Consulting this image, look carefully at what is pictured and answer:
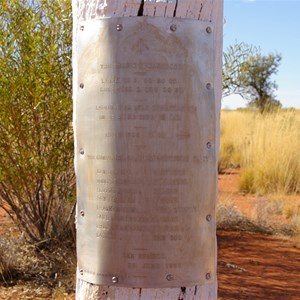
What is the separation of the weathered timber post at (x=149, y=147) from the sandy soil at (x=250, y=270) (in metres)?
2.64

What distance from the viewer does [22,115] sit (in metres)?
5.09

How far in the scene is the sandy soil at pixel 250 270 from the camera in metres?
5.01

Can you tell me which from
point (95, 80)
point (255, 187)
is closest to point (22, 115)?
point (95, 80)

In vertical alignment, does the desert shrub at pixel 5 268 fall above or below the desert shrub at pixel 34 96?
below

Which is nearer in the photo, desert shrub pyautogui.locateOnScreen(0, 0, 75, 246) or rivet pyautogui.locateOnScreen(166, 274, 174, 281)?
rivet pyautogui.locateOnScreen(166, 274, 174, 281)

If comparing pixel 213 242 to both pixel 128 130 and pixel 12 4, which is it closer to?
pixel 128 130

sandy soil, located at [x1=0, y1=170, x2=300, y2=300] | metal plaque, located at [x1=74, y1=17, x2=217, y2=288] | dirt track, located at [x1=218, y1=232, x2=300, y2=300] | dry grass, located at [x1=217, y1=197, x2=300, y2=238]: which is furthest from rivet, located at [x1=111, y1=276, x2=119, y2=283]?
dry grass, located at [x1=217, y1=197, x2=300, y2=238]

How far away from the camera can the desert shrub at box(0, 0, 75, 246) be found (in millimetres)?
4926

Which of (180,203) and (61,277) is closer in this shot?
(180,203)

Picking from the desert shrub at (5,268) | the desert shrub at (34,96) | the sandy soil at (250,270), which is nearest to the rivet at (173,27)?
the desert shrub at (34,96)

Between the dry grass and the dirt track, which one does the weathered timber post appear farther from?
the dry grass

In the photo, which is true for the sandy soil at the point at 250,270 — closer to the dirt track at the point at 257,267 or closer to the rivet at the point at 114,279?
the dirt track at the point at 257,267

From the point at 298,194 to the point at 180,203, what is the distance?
9134 millimetres

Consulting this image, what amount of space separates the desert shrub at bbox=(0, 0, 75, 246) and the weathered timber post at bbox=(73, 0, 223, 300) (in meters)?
2.55
